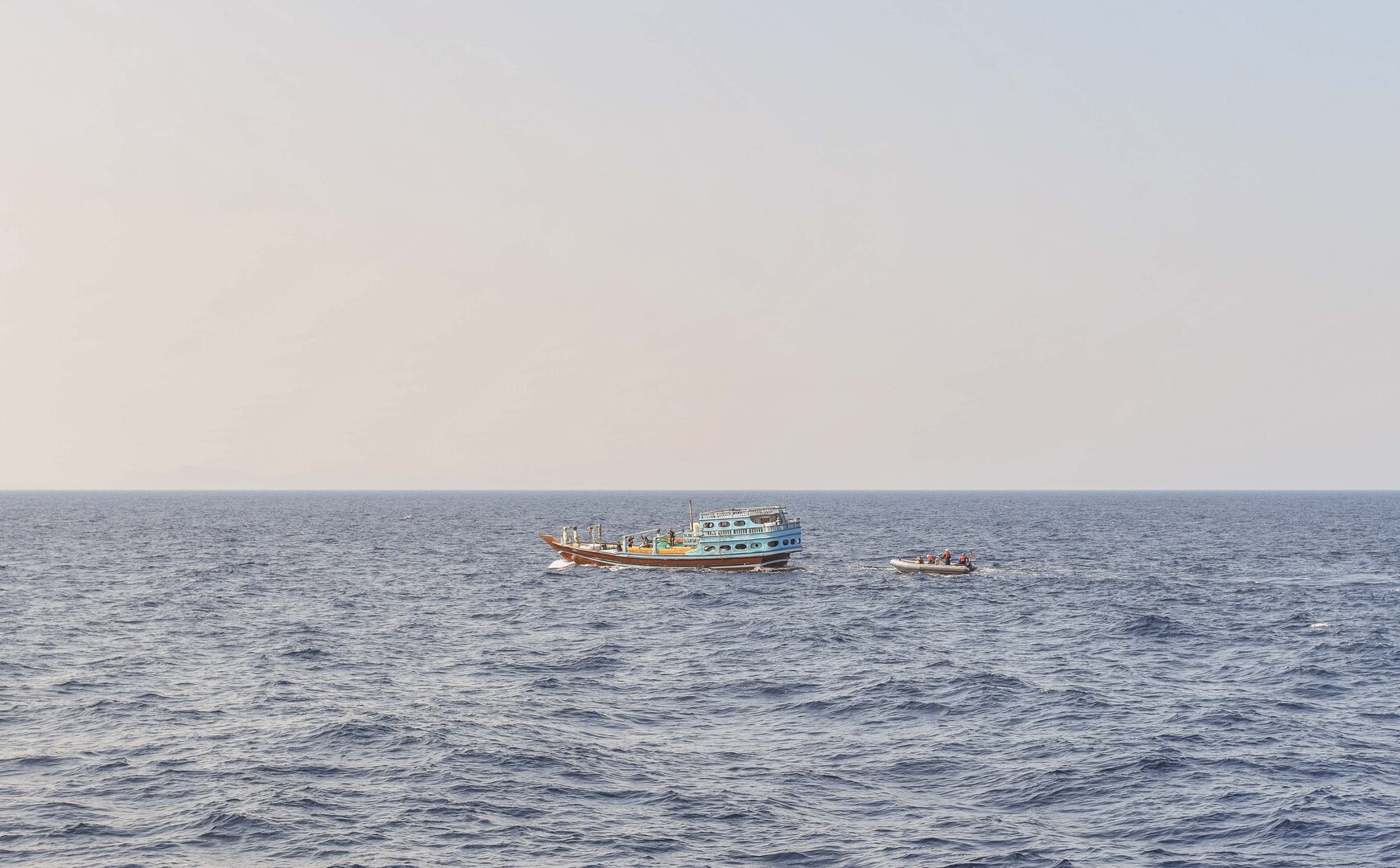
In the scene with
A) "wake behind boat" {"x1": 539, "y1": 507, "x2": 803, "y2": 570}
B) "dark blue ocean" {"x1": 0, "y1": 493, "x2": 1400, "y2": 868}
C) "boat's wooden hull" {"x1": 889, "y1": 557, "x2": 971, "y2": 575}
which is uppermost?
"wake behind boat" {"x1": 539, "y1": 507, "x2": 803, "y2": 570}

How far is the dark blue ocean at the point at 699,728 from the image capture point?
101ft

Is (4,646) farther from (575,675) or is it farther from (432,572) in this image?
(432,572)

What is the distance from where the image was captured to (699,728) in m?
42.2

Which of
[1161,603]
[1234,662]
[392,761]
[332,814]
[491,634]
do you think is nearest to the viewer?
[332,814]

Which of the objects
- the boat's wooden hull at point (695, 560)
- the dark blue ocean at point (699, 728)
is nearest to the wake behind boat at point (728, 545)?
the boat's wooden hull at point (695, 560)

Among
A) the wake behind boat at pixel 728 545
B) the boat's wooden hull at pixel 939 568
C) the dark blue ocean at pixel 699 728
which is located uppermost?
the wake behind boat at pixel 728 545

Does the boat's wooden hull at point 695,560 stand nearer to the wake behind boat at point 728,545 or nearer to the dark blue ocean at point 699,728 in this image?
the wake behind boat at point 728,545

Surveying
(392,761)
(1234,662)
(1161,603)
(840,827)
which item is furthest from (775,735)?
(1161,603)

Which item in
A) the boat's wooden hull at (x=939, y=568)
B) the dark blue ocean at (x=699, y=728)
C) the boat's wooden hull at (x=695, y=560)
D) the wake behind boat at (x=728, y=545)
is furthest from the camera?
the boat's wooden hull at (x=695, y=560)

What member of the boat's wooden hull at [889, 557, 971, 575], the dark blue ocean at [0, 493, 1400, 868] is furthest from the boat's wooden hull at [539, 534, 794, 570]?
the dark blue ocean at [0, 493, 1400, 868]

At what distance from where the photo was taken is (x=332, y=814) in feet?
106

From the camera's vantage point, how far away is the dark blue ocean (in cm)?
3066

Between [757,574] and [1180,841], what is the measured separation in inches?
2793

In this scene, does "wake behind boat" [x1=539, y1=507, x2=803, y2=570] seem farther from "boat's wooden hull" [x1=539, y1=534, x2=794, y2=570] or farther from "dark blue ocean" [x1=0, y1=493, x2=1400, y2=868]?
"dark blue ocean" [x1=0, y1=493, x2=1400, y2=868]
